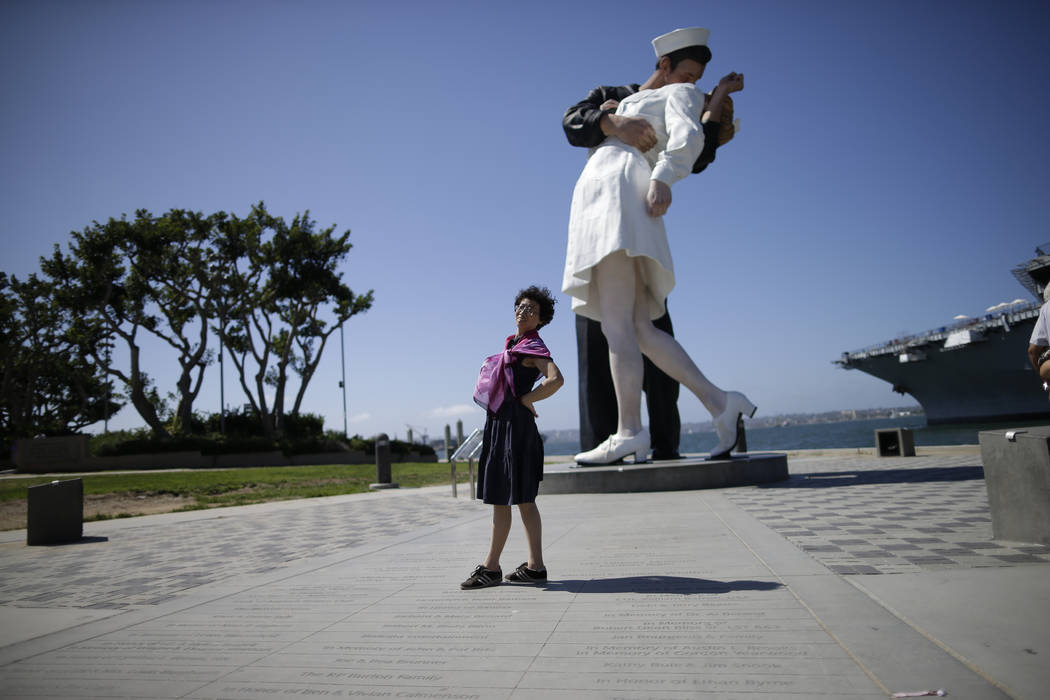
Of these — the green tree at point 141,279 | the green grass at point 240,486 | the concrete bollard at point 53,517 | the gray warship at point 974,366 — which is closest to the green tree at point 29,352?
the green tree at point 141,279

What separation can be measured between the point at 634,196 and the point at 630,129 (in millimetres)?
1056

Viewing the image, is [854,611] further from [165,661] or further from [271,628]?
[165,661]

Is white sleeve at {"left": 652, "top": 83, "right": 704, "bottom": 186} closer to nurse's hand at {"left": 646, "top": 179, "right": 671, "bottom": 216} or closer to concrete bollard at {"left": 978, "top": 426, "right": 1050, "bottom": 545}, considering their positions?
nurse's hand at {"left": 646, "top": 179, "right": 671, "bottom": 216}

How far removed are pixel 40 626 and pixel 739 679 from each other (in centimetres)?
358

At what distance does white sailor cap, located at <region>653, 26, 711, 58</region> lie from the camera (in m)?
9.23

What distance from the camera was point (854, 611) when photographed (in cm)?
277

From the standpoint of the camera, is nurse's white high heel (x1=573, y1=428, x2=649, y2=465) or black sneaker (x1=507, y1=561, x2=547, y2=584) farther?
nurse's white high heel (x1=573, y1=428, x2=649, y2=465)

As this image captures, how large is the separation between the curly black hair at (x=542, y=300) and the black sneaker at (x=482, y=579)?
1502 millimetres

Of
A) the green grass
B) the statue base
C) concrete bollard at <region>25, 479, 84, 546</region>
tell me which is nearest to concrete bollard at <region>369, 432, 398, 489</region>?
the green grass

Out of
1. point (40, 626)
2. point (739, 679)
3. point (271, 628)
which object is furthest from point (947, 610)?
point (40, 626)

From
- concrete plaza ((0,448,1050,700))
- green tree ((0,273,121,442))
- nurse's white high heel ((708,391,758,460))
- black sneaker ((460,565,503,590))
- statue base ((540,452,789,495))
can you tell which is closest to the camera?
concrete plaza ((0,448,1050,700))

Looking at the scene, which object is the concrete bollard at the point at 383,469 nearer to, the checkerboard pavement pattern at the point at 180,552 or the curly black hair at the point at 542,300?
the checkerboard pavement pattern at the point at 180,552

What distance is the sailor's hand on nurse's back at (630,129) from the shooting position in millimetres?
9109

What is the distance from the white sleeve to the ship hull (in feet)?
131
